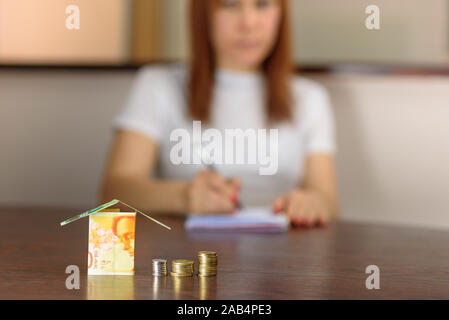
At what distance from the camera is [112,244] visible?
75cm

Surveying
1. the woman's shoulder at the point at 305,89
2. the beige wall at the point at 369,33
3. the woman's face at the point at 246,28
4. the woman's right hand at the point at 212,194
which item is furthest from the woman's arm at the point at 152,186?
the beige wall at the point at 369,33

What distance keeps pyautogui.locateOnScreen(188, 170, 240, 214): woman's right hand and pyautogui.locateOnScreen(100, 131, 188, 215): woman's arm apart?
6 centimetres

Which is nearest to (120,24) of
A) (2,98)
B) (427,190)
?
(2,98)

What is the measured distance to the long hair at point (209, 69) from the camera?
5.97 ft

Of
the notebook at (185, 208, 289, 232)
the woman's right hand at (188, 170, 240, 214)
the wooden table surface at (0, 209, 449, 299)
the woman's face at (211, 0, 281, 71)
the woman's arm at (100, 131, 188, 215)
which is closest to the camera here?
the wooden table surface at (0, 209, 449, 299)

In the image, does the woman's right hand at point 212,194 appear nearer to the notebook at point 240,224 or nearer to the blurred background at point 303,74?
the notebook at point 240,224

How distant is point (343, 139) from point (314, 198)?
647mm

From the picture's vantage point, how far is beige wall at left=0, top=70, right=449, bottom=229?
201 cm

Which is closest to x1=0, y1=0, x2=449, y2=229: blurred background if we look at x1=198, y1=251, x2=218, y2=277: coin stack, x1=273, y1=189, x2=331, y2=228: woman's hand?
x1=273, y1=189, x2=331, y2=228: woman's hand

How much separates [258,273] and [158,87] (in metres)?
1.14

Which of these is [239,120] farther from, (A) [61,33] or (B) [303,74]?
(A) [61,33]

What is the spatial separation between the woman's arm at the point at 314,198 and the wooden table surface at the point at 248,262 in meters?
0.08

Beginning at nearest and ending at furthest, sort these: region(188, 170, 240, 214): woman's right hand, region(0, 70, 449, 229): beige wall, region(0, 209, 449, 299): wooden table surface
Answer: region(0, 209, 449, 299): wooden table surface → region(188, 170, 240, 214): woman's right hand → region(0, 70, 449, 229): beige wall

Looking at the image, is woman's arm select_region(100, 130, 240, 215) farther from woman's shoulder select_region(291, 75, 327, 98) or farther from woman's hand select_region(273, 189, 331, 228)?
woman's shoulder select_region(291, 75, 327, 98)
